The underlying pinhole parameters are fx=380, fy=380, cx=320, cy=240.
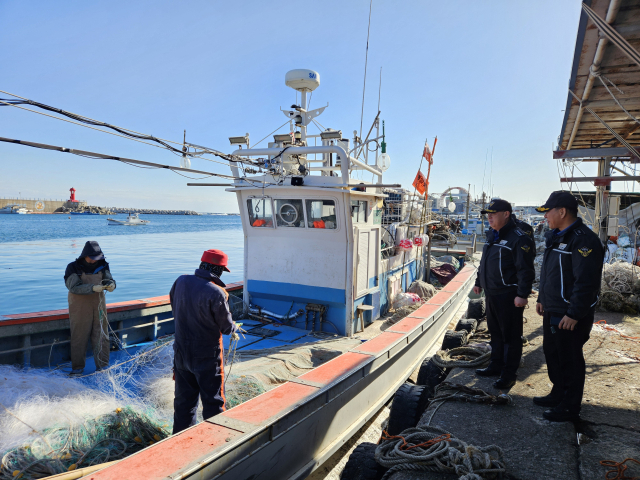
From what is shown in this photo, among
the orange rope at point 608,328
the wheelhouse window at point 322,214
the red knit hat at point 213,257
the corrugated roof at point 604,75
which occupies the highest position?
the corrugated roof at point 604,75

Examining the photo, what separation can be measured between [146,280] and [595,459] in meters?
19.4

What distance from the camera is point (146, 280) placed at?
18734 mm

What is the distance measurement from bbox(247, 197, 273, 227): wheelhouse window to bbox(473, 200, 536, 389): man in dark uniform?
12.7 ft

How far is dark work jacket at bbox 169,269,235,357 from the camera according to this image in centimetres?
301

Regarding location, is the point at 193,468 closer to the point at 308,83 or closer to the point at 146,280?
the point at 308,83

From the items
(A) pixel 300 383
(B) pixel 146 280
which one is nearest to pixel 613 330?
(A) pixel 300 383

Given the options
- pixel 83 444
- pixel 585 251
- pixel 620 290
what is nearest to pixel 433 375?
pixel 585 251

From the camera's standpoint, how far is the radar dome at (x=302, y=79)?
6523 millimetres

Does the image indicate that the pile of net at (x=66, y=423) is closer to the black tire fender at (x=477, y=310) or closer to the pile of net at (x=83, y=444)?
the pile of net at (x=83, y=444)

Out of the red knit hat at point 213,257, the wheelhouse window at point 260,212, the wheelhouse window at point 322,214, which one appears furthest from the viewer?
the wheelhouse window at point 260,212

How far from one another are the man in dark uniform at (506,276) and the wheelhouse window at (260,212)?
3875 mm

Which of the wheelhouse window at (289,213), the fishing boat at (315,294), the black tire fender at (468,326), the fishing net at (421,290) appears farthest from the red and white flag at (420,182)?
the black tire fender at (468,326)

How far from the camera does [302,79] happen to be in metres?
Answer: 6.54

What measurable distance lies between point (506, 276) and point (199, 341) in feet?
8.73
